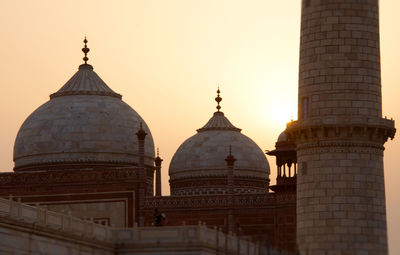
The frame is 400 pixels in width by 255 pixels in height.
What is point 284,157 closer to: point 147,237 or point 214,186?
point 214,186

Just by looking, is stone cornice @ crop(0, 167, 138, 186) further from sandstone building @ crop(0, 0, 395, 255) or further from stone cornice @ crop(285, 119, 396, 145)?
stone cornice @ crop(285, 119, 396, 145)

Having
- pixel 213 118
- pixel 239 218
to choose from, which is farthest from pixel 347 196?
pixel 213 118

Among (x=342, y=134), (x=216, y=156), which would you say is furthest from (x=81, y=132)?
(x=342, y=134)

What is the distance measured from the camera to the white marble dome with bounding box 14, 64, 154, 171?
64688 mm

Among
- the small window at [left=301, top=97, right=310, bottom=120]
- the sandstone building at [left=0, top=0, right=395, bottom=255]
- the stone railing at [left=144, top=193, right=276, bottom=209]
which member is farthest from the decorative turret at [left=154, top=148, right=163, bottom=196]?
the small window at [left=301, top=97, right=310, bottom=120]

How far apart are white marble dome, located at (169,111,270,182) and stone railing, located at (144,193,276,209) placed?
7467 millimetres

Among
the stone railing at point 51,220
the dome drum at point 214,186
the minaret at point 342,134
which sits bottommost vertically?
the stone railing at point 51,220

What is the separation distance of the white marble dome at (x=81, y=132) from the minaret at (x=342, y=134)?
20.6 meters

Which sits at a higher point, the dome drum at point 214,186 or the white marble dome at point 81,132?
the white marble dome at point 81,132

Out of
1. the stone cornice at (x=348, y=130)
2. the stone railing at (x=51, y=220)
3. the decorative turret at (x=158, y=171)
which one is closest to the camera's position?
the stone railing at (x=51, y=220)

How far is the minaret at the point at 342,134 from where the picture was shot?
45.0 metres

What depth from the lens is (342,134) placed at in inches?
1785

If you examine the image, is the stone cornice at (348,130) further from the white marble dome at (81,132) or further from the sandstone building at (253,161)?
the white marble dome at (81,132)

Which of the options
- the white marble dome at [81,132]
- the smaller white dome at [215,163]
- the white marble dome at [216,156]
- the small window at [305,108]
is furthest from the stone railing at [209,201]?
the small window at [305,108]
